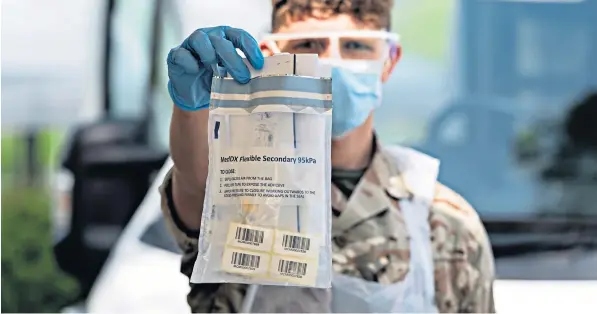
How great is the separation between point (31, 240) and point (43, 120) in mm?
264

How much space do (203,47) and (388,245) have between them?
61 cm

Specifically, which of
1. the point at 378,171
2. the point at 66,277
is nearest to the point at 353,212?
the point at 378,171

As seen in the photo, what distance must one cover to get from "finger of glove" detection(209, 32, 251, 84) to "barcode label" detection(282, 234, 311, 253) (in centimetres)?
25

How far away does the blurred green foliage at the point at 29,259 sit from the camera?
1537 mm

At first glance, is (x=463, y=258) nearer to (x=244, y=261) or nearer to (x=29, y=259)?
(x=244, y=261)

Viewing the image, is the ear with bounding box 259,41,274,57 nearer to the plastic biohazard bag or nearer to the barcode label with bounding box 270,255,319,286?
the plastic biohazard bag

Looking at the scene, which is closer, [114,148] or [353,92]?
[353,92]

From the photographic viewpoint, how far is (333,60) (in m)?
1.38

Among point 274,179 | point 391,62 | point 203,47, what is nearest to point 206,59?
point 203,47

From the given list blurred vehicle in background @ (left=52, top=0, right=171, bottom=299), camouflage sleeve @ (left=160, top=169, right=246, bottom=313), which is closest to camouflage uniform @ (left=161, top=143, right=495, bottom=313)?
camouflage sleeve @ (left=160, top=169, right=246, bottom=313)

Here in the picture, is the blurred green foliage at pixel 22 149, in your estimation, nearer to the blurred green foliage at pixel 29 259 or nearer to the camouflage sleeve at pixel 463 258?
the blurred green foliage at pixel 29 259

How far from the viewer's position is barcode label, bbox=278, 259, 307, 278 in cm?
105

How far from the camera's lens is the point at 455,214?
151cm

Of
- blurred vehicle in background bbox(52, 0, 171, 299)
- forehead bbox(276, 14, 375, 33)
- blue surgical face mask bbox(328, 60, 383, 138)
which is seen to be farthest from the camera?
blurred vehicle in background bbox(52, 0, 171, 299)
